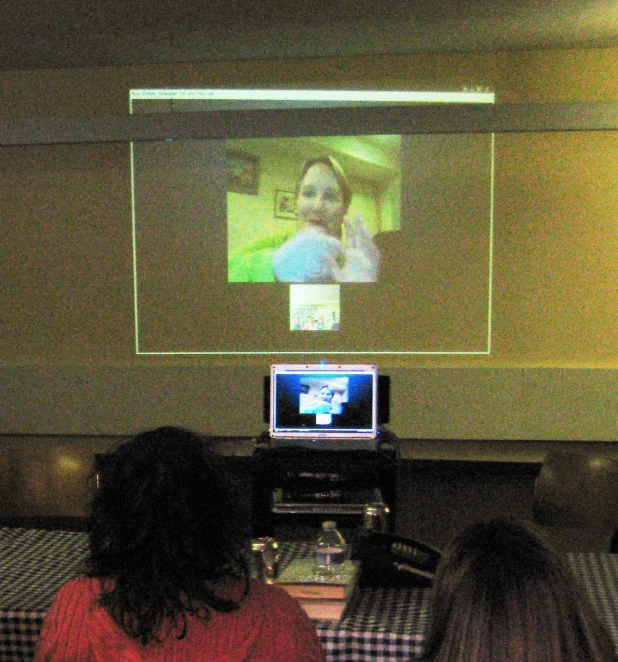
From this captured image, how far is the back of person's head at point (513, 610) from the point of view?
86 cm

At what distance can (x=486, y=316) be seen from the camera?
5.40 meters

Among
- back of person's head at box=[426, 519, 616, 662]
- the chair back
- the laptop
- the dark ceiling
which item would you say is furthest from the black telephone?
the dark ceiling

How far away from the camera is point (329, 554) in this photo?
71.7 inches

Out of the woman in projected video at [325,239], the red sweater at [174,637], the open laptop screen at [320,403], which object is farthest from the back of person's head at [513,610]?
the woman in projected video at [325,239]

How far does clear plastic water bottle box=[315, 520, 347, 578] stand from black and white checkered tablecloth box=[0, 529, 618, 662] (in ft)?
0.25

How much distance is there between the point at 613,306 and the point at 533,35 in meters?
1.81

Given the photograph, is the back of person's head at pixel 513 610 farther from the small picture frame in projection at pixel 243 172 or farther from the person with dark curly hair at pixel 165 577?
the small picture frame in projection at pixel 243 172

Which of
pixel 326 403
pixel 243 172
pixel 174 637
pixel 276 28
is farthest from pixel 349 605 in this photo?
pixel 243 172

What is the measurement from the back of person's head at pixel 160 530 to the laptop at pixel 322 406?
2.55 m

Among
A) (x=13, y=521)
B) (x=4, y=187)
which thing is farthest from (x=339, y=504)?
(x=4, y=187)

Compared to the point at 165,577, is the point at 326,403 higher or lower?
lower

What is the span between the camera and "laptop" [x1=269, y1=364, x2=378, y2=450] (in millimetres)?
3740

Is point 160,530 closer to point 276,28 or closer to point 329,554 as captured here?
point 329,554

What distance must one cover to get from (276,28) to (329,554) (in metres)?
3.64
